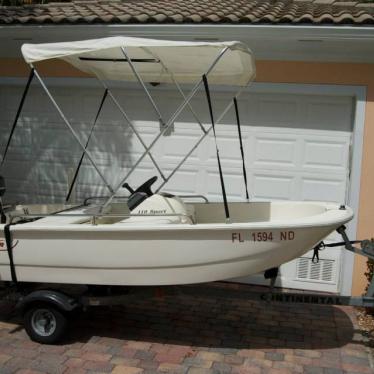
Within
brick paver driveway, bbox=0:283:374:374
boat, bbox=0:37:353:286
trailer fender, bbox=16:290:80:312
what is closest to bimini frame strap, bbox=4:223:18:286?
boat, bbox=0:37:353:286

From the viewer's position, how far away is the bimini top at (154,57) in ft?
13.5

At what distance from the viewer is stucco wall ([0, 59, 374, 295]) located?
19.8ft

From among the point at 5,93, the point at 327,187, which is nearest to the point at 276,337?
the point at 327,187

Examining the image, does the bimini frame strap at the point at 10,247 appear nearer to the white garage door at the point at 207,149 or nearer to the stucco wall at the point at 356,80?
the white garage door at the point at 207,149

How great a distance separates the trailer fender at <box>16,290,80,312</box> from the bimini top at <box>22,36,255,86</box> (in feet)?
6.73

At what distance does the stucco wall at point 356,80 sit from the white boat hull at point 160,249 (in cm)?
187

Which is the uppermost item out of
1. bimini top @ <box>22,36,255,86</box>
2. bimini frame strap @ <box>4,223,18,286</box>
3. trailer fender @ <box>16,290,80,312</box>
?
bimini top @ <box>22,36,255,86</box>

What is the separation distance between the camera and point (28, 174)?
747cm

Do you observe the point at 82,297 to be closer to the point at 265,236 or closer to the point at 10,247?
the point at 10,247

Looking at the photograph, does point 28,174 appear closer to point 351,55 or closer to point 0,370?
point 0,370

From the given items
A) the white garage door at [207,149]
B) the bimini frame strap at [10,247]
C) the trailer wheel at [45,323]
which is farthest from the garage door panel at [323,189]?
the bimini frame strap at [10,247]

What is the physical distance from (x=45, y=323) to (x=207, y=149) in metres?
3.13

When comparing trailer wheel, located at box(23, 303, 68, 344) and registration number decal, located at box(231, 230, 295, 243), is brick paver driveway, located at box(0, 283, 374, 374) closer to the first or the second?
trailer wheel, located at box(23, 303, 68, 344)

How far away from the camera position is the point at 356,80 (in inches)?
239
